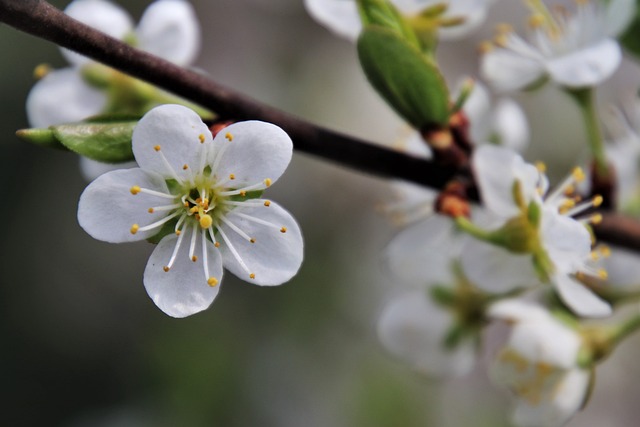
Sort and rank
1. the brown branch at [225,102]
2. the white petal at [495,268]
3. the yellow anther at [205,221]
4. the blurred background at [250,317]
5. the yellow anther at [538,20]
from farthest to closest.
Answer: the blurred background at [250,317] → the yellow anther at [538,20] → the white petal at [495,268] → the yellow anther at [205,221] → the brown branch at [225,102]

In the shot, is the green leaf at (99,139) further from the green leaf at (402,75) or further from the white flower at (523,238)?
the white flower at (523,238)

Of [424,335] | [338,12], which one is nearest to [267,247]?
[338,12]

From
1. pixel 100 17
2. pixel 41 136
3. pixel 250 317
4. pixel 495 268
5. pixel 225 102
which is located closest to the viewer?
pixel 41 136

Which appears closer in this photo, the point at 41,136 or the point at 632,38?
the point at 41,136

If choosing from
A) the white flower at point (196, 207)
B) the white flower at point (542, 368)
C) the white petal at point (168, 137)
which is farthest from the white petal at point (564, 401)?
the white petal at point (168, 137)

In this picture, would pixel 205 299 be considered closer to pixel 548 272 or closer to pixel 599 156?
pixel 548 272

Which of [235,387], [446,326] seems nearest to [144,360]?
[235,387]

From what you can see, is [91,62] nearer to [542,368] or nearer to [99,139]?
[99,139]
